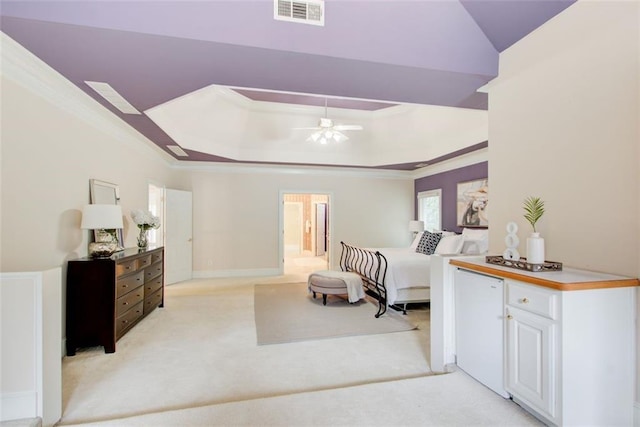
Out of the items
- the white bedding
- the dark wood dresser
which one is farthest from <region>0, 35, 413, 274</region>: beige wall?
the white bedding

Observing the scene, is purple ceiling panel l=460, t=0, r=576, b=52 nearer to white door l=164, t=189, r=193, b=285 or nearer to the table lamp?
the table lamp

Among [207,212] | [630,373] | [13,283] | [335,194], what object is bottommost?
[630,373]

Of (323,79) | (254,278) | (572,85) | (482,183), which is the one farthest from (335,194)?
(572,85)

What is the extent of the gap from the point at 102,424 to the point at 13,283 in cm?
97

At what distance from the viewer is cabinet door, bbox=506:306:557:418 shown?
1676 millimetres

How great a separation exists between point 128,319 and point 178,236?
2939 mm

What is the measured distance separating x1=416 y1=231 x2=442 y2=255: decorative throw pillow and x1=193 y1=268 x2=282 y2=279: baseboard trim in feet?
10.6

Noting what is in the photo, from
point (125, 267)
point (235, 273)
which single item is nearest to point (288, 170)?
point (235, 273)

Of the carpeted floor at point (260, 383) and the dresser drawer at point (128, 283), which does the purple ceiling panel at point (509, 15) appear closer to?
the carpeted floor at point (260, 383)

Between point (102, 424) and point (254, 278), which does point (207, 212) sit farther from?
point (102, 424)

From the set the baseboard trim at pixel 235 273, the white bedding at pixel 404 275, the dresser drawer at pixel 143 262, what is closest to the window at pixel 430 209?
the white bedding at pixel 404 275

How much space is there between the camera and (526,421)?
71.1 inches

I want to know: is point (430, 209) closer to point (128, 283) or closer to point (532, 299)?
point (532, 299)

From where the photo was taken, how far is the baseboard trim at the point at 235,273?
6594mm
